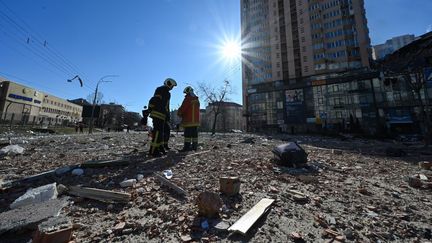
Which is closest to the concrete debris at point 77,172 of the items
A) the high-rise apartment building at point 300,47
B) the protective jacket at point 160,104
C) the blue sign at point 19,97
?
the protective jacket at point 160,104

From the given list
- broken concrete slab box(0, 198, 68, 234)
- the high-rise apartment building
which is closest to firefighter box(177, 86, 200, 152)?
broken concrete slab box(0, 198, 68, 234)

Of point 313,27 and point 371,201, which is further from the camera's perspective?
point 313,27

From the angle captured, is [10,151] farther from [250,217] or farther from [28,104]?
[28,104]

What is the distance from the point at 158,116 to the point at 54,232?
13.8 feet

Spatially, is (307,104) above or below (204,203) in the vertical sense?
above

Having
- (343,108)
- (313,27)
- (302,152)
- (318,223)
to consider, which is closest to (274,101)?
(343,108)

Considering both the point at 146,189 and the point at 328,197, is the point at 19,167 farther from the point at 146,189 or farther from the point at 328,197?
the point at 328,197

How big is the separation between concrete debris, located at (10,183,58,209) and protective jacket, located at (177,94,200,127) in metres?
4.25

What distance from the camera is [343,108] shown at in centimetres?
3941

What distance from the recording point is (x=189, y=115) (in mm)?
6598

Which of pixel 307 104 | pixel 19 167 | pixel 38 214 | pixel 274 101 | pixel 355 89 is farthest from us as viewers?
pixel 274 101

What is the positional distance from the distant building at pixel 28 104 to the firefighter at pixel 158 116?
34.9 metres

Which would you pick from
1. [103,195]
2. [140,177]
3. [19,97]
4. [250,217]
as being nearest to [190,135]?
[140,177]

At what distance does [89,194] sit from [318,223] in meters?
2.89
